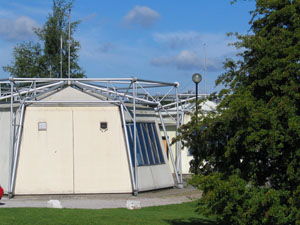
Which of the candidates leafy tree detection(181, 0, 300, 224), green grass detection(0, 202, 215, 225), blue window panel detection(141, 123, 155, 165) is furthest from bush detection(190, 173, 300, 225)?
blue window panel detection(141, 123, 155, 165)

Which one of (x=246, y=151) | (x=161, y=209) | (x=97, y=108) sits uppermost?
(x=97, y=108)

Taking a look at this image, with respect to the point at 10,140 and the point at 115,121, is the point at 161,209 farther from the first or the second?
the point at 10,140

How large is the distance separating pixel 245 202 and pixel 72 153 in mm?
12069

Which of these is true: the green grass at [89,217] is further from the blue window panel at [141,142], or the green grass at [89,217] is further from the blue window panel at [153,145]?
the blue window panel at [153,145]

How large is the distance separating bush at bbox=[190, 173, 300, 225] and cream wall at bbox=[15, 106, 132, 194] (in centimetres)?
1049

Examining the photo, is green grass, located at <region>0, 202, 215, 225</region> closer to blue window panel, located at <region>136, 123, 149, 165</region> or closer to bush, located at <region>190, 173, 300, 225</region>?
bush, located at <region>190, 173, 300, 225</region>

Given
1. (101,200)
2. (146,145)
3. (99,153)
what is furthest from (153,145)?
(101,200)

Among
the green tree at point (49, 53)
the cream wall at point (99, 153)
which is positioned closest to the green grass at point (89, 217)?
the cream wall at point (99, 153)

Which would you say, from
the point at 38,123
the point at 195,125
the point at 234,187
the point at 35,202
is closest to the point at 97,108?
the point at 38,123

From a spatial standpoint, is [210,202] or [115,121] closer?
[210,202]

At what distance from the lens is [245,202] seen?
1084 centimetres

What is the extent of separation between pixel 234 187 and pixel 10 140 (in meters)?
12.6

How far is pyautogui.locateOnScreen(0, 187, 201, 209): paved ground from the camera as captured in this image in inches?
739

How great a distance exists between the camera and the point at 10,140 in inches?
833
